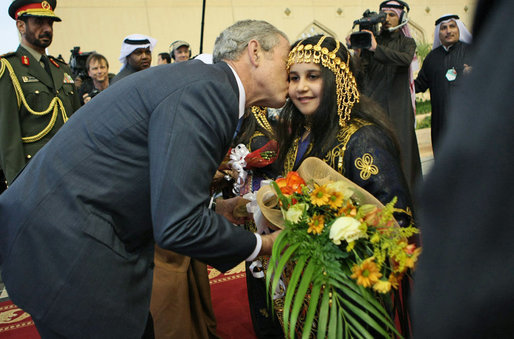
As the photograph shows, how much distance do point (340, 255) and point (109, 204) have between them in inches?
29.5

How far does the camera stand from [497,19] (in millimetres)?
370

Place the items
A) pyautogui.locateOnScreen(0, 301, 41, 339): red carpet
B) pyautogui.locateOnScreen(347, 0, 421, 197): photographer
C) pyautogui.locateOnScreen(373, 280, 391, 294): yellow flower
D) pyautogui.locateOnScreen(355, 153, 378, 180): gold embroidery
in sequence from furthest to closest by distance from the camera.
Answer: pyautogui.locateOnScreen(347, 0, 421, 197): photographer → pyautogui.locateOnScreen(0, 301, 41, 339): red carpet → pyautogui.locateOnScreen(355, 153, 378, 180): gold embroidery → pyautogui.locateOnScreen(373, 280, 391, 294): yellow flower

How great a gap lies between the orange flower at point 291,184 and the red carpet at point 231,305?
1.62 meters

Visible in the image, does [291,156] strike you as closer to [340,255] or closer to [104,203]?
[340,255]

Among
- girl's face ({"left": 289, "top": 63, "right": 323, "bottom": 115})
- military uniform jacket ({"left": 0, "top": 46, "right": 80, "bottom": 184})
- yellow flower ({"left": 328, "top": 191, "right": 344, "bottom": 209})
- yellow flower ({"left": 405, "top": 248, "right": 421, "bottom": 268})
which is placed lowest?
military uniform jacket ({"left": 0, "top": 46, "right": 80, "bottom": 184})

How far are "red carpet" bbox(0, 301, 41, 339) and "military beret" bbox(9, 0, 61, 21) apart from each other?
7.94 ft

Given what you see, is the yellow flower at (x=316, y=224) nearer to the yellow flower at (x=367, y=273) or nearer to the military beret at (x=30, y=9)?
the yellow flower at (x=367, y=273)

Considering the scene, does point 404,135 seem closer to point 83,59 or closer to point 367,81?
point 367,81

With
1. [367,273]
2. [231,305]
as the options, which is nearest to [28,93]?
[231,305]

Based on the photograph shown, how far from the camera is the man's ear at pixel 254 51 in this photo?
5.43ft

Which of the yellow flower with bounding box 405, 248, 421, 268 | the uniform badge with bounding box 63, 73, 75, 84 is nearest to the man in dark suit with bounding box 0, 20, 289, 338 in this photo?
the yellow flower with bounding box 405, 248, 421, 268

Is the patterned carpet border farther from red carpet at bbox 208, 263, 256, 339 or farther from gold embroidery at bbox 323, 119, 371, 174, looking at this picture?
gold embroidery at bbox 323, 119, 371, 174

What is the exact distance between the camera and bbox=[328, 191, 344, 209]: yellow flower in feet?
4.57

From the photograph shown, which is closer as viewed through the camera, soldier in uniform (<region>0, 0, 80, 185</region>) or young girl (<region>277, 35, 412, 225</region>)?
young girl (<region>277, 35, 412, 225</region>)
